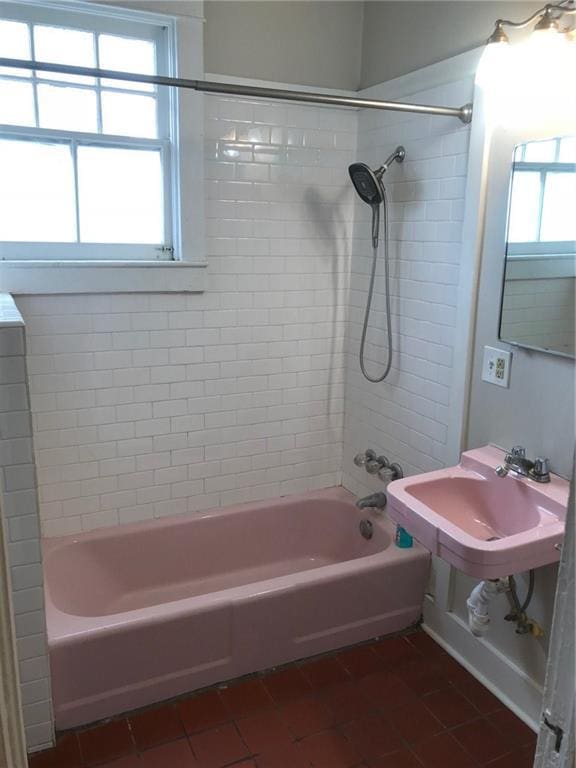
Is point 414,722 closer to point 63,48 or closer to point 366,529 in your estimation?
point 366,529

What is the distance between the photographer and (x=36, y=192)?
2.47m

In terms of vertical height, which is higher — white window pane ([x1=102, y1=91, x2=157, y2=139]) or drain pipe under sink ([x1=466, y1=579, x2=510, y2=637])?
white window pane ([x1=102, y1=91, x2=157, y2=139])

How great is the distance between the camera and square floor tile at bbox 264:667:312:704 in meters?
2.26

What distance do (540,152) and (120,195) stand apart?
1.65 m

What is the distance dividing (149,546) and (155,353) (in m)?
0.88

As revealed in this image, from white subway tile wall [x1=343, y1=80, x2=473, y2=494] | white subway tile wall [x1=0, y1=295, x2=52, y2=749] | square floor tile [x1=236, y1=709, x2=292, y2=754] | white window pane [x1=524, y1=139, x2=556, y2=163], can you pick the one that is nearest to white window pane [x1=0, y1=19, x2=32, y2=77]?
white subway tile wall [x1=0, y1=295, x2=52, y2=749]

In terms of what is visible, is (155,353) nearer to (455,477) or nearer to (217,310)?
(217,310)

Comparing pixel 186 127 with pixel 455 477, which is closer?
pixel 455 477

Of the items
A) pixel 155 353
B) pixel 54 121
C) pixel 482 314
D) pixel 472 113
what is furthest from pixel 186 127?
pixel 482 314

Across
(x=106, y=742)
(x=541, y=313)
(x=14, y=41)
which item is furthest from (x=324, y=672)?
(x=14, y=41)

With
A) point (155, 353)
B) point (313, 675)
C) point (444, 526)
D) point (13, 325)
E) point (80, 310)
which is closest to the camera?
point (13, 325)

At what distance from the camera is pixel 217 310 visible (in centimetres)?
279

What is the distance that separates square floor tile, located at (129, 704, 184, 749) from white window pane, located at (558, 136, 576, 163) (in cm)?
223

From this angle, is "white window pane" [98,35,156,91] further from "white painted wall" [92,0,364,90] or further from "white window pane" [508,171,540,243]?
"white window pane" [508,171,540,243]
